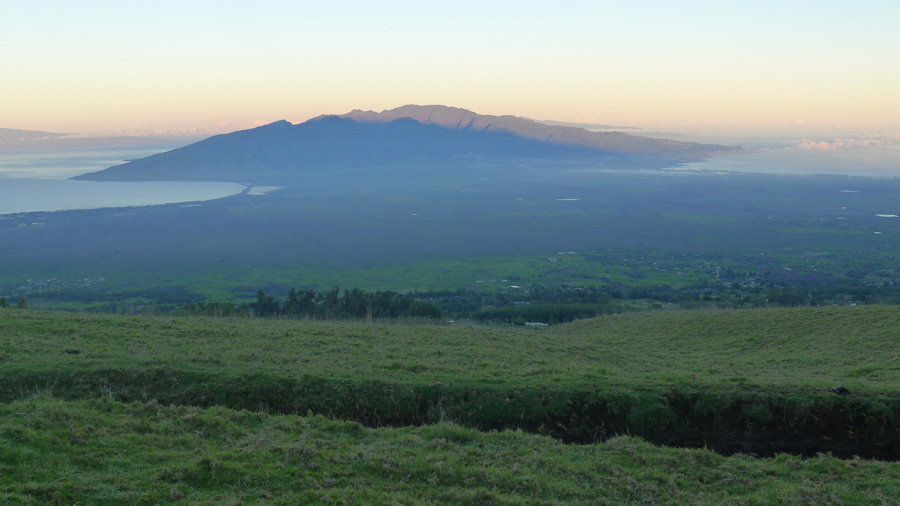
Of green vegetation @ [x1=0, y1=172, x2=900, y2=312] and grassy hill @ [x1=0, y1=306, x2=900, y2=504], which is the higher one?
grassy hill @ [x1=0, y1=306, x2=900, y2=504]

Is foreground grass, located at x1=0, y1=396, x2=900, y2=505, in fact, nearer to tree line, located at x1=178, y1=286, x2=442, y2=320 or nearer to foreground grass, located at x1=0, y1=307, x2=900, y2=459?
foreground grass, located at x1=0, y1=307, x2=900, y2=459

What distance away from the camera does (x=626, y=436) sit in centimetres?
1089

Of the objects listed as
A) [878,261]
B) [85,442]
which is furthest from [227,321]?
[878,261]

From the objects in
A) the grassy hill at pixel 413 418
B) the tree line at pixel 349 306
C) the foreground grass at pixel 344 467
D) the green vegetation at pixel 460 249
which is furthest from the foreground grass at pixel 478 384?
the green vegetation at pixel 460 249

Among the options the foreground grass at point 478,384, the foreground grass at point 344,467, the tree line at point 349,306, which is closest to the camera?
the foreground grass at point 344,467

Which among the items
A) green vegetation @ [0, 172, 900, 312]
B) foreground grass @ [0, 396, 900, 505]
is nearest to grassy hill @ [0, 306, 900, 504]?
foreground grass @ [0, 396, 900, 505]

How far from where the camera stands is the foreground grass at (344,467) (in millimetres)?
8078

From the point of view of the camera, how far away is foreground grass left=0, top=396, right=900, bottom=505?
26.5ft

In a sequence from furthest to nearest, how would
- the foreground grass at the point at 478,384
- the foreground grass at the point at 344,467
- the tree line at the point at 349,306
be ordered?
the tree line at the point at 349,306, the foreground grass at the point at 478,384, the foreground grass at the point at 344,467

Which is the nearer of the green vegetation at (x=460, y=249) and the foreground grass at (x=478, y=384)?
the foreground grass at (x=478, y=384)

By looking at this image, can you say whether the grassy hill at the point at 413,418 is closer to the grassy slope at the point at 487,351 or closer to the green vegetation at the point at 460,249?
the grassy slope at the point at 487,351

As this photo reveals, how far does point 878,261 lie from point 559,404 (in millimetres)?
86409

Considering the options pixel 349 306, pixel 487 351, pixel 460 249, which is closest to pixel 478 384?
pixel 487 351

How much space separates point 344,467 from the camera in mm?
8977
